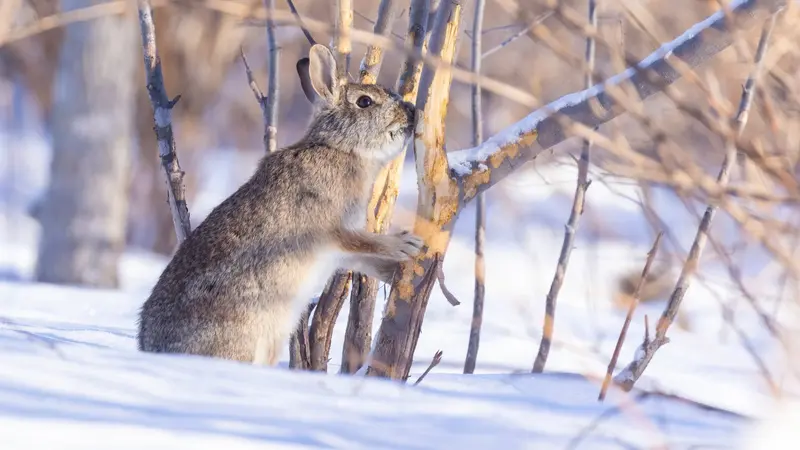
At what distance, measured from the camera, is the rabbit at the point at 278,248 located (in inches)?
135

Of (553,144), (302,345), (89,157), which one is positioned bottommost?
(302,345)


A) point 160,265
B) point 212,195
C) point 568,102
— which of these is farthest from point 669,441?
point 212,195

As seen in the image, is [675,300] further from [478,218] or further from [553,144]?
[478,218]

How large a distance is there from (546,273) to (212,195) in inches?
197

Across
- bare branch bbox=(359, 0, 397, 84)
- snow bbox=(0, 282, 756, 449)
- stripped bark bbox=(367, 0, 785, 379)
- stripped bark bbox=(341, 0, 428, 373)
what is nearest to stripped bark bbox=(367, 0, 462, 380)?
stripped bark bbox=(367, 0, 785, 379)

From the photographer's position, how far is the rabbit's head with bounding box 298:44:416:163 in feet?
12.0

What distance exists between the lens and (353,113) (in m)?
3.83

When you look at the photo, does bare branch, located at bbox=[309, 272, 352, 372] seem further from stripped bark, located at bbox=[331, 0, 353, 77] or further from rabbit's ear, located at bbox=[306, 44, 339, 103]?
stripped bark, located at bbox=[331, 0, 353, 77]

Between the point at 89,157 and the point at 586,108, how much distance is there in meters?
6.86

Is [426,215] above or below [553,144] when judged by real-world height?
below

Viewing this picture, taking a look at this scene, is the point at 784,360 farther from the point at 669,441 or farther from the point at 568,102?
the point at 568,102

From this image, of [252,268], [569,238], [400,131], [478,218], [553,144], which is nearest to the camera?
[553,144]

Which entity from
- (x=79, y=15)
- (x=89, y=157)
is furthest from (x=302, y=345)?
(x=89, y=157)

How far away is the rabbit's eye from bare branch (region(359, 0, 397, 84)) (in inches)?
5.6
